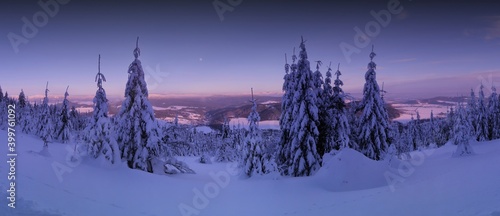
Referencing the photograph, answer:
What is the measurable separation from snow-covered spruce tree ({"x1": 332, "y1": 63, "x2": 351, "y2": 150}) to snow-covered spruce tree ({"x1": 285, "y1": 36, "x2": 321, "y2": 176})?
204cm

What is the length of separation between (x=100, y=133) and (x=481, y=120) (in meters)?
56.8

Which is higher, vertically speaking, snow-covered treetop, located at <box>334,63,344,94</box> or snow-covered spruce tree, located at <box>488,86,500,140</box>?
snow-covered treetop, located at <box>334,63,344,94</box>

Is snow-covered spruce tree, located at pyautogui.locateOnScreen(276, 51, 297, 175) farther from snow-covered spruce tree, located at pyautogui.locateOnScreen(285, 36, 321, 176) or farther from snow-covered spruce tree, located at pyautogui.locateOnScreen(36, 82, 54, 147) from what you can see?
snow-covered spruce tree, located at pyautogui.locateOnScreen(36, 82, 54, 147)

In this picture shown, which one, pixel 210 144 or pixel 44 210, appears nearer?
pixel 44 210

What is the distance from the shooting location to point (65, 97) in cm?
4144

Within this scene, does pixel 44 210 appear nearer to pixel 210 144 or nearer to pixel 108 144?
pixel 108 144

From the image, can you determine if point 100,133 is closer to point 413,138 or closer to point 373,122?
point 373,122

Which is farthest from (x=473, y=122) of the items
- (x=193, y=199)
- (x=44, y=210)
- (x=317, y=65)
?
(x=44, y=210)

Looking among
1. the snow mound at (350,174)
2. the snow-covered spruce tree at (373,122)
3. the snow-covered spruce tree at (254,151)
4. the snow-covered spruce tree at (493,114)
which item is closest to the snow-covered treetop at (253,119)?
the snow-covered spruce tree at (254,151)

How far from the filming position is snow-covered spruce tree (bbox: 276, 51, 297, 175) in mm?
22734

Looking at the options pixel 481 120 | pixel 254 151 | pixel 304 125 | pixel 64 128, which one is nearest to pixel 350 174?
pixel 304 125

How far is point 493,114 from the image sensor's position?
167ft

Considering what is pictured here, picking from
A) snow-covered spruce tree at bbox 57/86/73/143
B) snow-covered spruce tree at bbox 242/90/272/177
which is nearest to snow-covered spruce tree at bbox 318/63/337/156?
snow-covered spruce tree at bbox 242/90/272/177

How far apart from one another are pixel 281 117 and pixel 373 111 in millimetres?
8117
